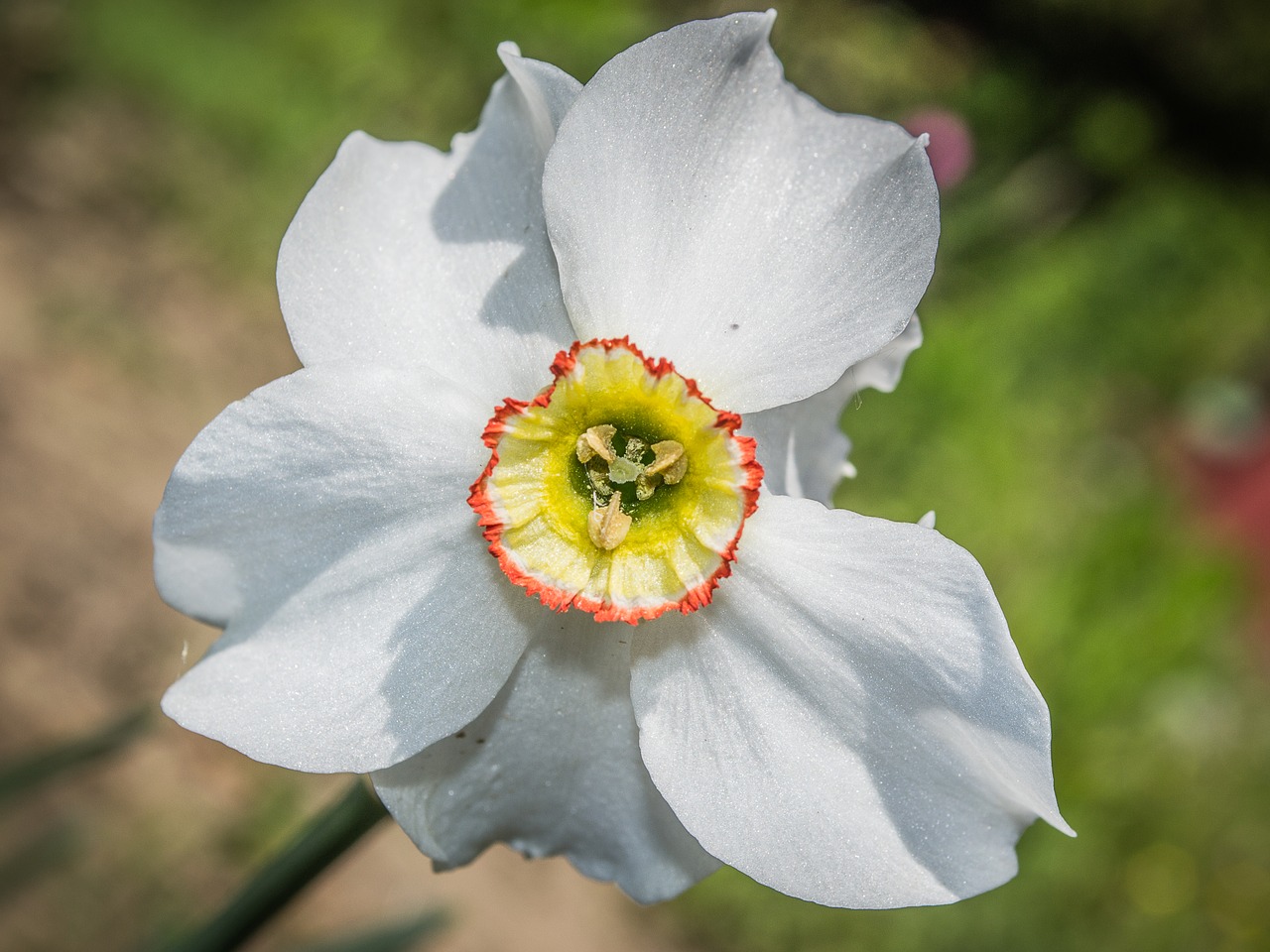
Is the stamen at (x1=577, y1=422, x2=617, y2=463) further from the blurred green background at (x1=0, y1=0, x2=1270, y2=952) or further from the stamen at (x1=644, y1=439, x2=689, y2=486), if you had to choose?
the blurred green background at (x1=0, y1=0, x2=1270, y2=952)

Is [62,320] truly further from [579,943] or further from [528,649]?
[528,649]

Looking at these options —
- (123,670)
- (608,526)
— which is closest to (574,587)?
(608,526)

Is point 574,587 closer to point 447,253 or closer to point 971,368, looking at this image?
point 447,253

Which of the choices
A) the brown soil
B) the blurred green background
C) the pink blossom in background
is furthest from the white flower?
the brown soil

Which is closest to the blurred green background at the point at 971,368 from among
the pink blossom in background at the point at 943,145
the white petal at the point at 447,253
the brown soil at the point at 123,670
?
the brown soil at the point at 123,670

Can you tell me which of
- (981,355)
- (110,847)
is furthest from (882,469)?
(110,847)

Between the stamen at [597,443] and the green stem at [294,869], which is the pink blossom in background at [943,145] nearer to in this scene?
the stamen at [597,443]
